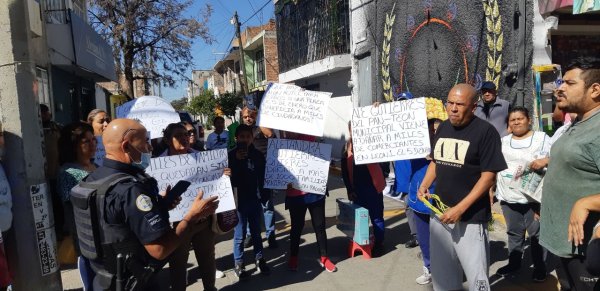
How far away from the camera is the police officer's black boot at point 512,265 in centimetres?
429

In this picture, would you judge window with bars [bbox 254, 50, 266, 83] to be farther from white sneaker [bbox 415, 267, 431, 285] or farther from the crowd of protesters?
white sneaker [bbox 415, 267, 431, 285]

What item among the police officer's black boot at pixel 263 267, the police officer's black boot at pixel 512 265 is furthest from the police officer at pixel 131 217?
the police officer's black boot at pixel 512 265

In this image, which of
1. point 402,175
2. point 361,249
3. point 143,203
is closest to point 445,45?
point 402,175

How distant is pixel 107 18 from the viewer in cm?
1908

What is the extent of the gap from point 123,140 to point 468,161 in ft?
7.44

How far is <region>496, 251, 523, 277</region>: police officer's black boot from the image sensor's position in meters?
4.29

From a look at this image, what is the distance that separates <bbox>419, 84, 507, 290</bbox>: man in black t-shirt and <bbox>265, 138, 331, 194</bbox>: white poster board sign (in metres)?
1.64

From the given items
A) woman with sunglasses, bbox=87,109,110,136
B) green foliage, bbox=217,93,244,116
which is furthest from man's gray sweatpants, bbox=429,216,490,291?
green foliage, bbox=217,93,244,116

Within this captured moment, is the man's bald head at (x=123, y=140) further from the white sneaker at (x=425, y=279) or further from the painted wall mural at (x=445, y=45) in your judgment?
the painted wall mural at (x=445, y=45)

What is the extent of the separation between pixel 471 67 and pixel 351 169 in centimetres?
414

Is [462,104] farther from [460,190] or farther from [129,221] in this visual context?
[129,221]

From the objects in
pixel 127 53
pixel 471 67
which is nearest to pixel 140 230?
pixel 471 67

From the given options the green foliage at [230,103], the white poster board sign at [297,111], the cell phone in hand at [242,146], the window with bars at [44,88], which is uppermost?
the green foliage at [230,103]

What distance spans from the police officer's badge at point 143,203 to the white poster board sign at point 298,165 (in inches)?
94.8
